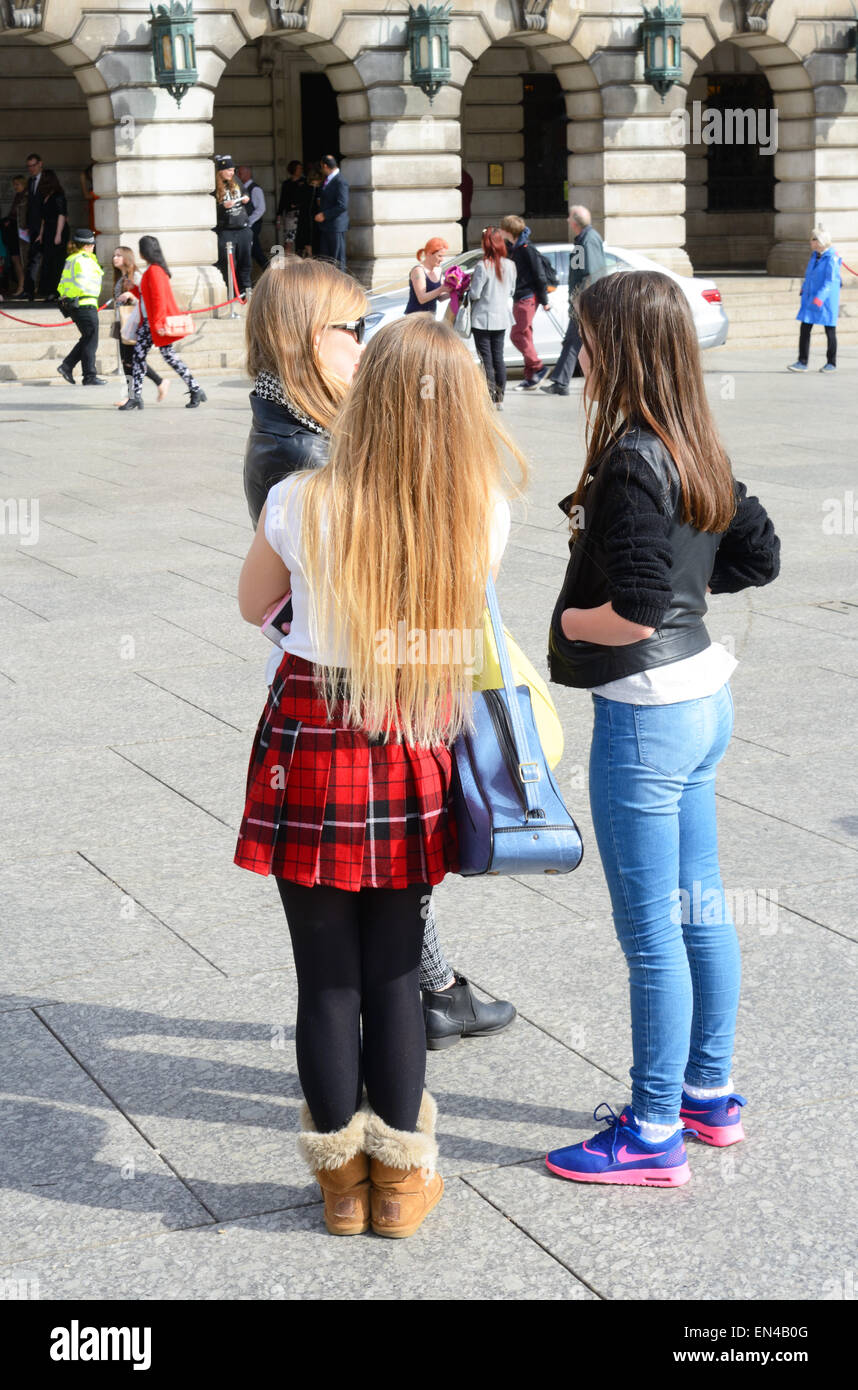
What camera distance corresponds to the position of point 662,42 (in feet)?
82.1

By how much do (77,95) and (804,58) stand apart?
37.8ft

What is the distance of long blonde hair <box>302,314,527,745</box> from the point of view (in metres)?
3.02

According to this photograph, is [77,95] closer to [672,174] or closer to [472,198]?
[472,198]

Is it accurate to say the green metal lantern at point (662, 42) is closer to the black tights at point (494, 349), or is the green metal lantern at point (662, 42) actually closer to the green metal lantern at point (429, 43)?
the green metal lantern at point (429, 43)

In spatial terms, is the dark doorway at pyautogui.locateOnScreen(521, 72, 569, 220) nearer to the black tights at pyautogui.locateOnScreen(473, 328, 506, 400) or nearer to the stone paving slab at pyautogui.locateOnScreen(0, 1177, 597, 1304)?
the black tights at pyautogui.locateOnScreen(473, 328, 506, 400)

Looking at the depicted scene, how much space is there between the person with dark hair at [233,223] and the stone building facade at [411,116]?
222 mm

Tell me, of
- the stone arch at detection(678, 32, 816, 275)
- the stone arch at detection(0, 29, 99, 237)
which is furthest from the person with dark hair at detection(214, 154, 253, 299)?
the stone arch at detection(678, 32, 816, 275)

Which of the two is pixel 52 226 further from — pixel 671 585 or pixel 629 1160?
pixel 629 1160

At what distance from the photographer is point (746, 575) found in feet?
11.3

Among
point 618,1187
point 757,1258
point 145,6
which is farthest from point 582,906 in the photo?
point 145,6

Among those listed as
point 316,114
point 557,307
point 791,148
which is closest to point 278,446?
point 557,307

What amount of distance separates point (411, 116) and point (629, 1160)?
22.4m

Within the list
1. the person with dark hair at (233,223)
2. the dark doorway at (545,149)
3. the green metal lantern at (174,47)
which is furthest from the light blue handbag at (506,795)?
the dark doorway at (545,149)

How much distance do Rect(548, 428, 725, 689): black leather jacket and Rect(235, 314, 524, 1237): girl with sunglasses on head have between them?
0.17m
